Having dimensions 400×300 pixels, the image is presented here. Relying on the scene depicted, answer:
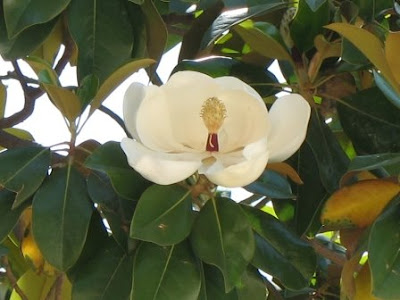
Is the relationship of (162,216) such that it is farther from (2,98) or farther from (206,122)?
(2,98)

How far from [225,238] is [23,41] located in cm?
35

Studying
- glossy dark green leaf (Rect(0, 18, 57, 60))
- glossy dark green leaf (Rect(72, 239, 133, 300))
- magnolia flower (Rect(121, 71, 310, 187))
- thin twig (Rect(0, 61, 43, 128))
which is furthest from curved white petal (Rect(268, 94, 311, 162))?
thin twig (Rect(0, 61, 43, 128))

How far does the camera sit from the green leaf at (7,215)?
3.34 feet

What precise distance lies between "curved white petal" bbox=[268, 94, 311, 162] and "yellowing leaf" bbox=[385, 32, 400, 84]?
0.11m

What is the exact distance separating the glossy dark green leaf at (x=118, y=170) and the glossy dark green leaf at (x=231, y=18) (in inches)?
7.3

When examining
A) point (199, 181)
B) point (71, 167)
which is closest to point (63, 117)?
point (71, 167)

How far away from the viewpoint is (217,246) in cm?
94

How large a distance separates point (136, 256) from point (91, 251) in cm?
→ 10

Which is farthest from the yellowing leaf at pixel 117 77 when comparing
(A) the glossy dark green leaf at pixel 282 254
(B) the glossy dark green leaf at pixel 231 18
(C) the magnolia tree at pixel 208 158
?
(A) the glossy dark green leaf at pixel 282 254

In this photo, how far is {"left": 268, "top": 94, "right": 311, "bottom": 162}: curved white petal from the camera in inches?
37.0

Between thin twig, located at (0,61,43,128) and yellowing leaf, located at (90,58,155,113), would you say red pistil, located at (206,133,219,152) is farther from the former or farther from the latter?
thin twig, located at (0,61,43,128)

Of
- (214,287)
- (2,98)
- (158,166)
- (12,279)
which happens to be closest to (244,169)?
(158,166)

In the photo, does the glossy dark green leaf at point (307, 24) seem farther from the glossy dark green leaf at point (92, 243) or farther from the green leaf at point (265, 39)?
the glossy dark green leaf at point (92, 243)

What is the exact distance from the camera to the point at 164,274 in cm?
95
